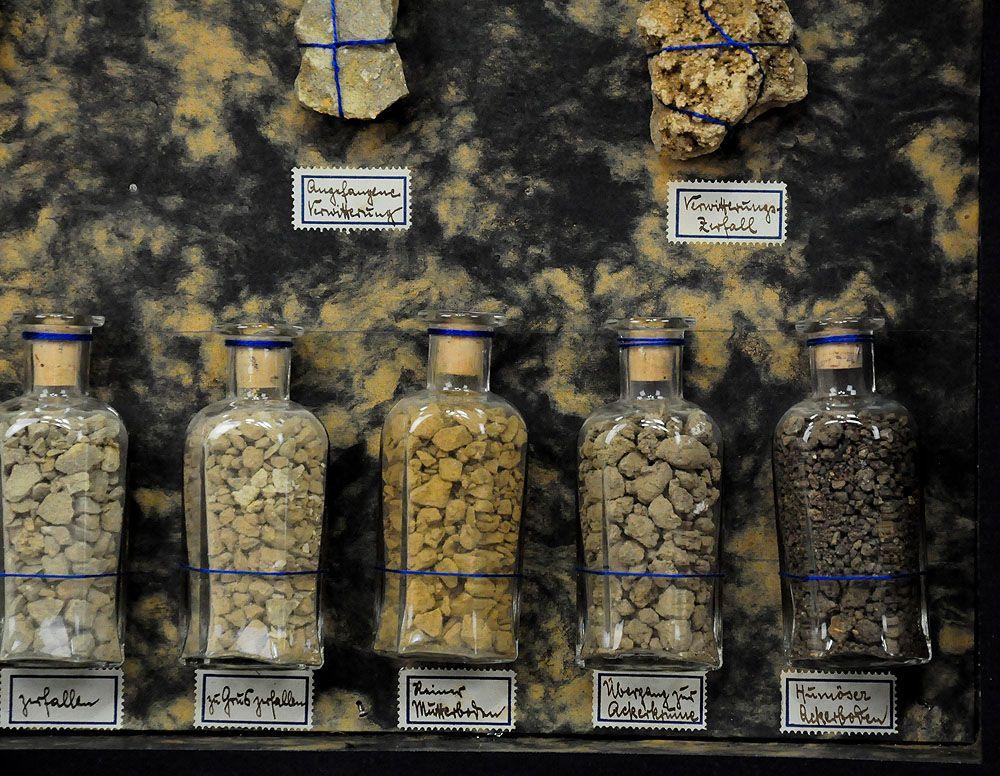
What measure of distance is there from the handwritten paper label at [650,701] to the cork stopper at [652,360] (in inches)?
14.0

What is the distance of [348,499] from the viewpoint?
4.28ft

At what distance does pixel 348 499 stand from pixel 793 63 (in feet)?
2.44

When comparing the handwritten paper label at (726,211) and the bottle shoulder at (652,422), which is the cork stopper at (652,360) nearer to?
the bottle shoulder at (652,422)

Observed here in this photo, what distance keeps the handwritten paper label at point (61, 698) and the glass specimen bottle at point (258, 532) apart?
170 millimetres

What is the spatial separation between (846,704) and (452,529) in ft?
1.74

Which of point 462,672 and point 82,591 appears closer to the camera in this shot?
point 82,591

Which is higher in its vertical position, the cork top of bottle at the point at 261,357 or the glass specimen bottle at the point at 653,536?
the cork top of bottle at the point at 261,357

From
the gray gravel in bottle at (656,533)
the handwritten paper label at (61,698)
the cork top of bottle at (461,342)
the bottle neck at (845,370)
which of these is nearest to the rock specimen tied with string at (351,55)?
the cork top of bottle at (461,342)

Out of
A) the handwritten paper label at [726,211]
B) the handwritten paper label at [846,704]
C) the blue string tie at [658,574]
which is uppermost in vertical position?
the handwritten paper label at [726,211]

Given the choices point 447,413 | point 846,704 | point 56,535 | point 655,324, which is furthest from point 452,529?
point 846,704

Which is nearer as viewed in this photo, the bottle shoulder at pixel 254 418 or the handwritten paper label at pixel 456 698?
the bottle shoulder at pixel 254 418

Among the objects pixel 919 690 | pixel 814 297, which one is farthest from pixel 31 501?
pixel 919 690

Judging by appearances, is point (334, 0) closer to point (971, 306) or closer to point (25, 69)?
point (25, 69)

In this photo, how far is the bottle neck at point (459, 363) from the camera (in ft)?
3.96
